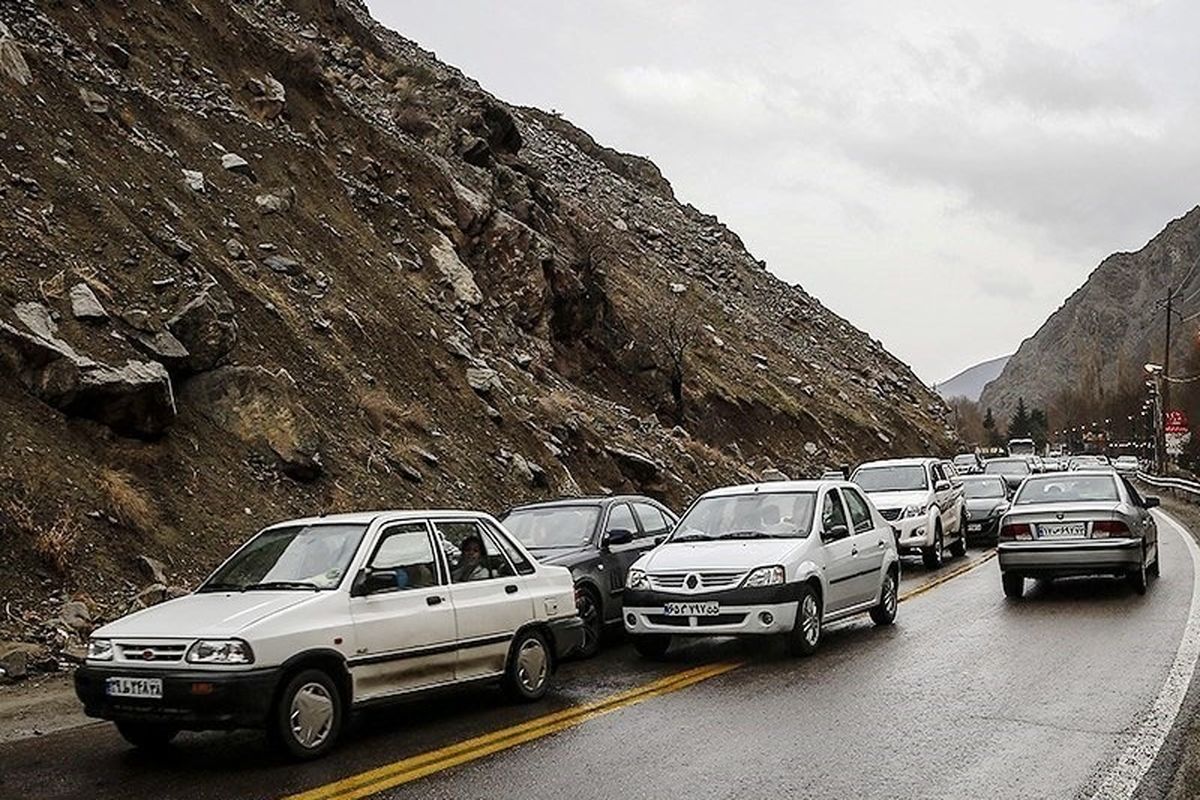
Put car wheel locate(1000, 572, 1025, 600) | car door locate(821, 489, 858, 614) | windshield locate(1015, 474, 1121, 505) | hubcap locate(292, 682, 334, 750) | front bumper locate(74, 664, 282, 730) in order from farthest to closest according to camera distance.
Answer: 1. windshield locate(1015, 474, 1121, 505)
2. car wheel locate(1000, 572, 1025, 600)
3. car door locate(821, 489, 858, 614)
4. hubcap locate(292, 682, 334, 750)
5. front bumper locate(74, 664, 282, 730)

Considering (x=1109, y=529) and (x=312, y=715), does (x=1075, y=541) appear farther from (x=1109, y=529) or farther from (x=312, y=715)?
(x=312, y=715)

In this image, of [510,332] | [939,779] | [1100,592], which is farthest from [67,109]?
[939,779]

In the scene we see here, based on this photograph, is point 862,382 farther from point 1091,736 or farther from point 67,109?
point 1091,736

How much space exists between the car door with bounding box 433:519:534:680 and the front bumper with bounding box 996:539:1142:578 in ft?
26.9

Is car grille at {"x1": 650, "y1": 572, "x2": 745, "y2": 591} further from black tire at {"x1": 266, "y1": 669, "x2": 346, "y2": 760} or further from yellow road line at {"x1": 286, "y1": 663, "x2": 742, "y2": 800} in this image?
black tire at {"x1": 266, "y1": 669, "x2": 346, "y2": 760}

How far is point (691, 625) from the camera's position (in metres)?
11.5

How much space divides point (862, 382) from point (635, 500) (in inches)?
1910

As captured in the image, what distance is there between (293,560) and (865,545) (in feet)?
22.6

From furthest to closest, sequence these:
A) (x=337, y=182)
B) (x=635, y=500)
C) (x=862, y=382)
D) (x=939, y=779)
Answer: (x=862, y=382) → (x=337, y=182) → (x=635, y=500) → (x=939, y=779)

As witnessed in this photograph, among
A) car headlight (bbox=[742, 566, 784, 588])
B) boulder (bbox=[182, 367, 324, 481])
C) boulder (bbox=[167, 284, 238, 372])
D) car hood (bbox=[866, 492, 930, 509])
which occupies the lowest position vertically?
car headlight (bbox=[742, 566, 784, 588])

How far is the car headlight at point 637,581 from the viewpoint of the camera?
39.0ft

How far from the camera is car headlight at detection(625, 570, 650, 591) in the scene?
1189 cm

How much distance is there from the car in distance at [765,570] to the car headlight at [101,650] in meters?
5.11

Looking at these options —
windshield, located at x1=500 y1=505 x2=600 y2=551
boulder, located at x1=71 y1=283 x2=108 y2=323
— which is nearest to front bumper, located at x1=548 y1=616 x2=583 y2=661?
windshield, located at x1=500 y1=505 x2=600 y2=551
